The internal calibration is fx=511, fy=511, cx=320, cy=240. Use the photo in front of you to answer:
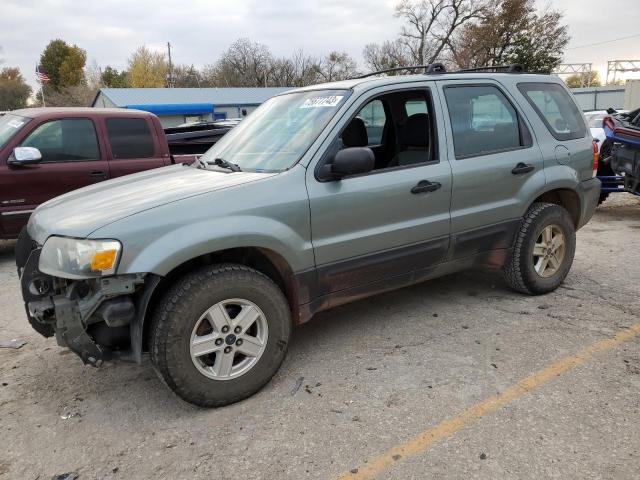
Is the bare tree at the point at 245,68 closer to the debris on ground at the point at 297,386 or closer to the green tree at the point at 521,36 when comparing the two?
the green tree at the point at 521,36

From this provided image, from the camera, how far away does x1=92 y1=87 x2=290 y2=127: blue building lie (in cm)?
3466

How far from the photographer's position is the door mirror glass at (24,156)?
580cm

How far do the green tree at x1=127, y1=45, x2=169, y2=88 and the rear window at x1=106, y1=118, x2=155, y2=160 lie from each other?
6721 centimetres

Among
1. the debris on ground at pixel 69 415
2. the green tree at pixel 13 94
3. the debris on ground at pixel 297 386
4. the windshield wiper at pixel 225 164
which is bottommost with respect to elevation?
the debris on ground at pixel 297 386

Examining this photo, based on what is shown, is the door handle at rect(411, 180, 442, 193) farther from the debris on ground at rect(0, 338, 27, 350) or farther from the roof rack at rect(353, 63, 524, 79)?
the debris on ground at rect(0, 338, 27, 350)

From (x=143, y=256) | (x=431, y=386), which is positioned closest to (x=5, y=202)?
(x=143, y=256)

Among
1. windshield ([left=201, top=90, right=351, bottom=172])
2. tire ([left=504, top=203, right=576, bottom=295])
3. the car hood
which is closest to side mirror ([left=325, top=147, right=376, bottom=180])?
windshield ([left=201, top=90, right=351, bottom=172])

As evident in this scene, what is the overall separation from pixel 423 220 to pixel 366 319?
3.34 feet

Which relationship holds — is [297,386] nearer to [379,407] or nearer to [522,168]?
[379,407]

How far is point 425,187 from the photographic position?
3.62 m

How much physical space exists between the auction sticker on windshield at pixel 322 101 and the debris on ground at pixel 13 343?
9.34ft

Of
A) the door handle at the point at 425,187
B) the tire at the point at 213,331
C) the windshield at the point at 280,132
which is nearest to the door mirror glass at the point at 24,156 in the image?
the windshield at the point at 280,132

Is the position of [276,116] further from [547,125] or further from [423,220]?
[547,125]

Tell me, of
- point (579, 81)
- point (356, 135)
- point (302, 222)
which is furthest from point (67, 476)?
point (579, 81)
